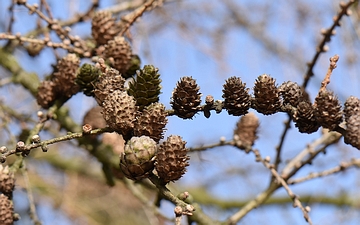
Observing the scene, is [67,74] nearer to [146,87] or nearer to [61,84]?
[61,84]

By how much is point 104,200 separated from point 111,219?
0.19 m

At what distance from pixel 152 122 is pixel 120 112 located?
2.1 inches

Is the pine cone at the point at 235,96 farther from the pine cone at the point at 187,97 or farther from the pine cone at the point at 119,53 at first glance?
the pine cone at the point at 119,53

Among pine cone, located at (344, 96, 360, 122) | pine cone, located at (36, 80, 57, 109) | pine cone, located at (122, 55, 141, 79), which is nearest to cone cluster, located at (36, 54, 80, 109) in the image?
pine cone, located at (36, 80, 57, 109)

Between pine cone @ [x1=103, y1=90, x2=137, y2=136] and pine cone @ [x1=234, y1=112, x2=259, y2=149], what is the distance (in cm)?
58

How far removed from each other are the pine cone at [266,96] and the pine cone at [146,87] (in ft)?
0.56

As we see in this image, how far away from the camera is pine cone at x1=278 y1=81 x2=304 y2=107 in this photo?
843mm

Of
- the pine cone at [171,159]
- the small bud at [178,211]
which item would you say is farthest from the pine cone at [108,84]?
the small bud at [178,211]

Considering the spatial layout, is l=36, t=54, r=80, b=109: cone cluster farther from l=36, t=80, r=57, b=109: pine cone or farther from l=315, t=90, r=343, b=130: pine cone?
l=315, t=90, r=343, b=130: pine cone

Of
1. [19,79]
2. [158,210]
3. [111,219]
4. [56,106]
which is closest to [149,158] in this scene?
[56,106]

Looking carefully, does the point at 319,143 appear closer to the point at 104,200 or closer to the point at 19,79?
the point at 19,79

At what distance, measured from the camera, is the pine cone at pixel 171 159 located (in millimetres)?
767

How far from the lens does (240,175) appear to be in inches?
115

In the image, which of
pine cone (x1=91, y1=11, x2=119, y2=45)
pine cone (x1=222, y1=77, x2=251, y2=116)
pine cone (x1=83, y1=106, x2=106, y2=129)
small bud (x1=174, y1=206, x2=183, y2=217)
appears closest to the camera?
small bud (x1=174, y1=206, x2=183, y2=217)
